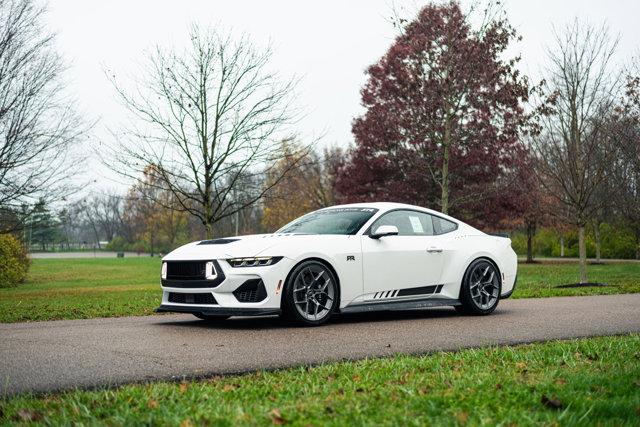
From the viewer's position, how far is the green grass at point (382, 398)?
4027mm

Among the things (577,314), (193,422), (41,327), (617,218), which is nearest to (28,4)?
(41,327)

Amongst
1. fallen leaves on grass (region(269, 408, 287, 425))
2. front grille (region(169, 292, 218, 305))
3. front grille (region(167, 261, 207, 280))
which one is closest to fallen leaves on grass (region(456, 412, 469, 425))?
fallen leaves on grass (region(269, 408, 287, 425))

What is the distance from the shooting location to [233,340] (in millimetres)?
7727

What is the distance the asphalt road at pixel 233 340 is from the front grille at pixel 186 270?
23.6 inches

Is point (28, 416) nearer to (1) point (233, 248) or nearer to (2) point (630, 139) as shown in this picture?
(1) point (233, 248)

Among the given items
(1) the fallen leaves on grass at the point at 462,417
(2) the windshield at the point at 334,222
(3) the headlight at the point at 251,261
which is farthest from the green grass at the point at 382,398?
(2) the windshield at the point at 334,222

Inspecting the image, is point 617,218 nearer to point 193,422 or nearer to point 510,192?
point 510,192

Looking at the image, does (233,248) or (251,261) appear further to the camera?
(233,248)

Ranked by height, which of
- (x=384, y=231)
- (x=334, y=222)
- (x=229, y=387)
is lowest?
(x=229, y=387)

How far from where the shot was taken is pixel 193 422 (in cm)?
394

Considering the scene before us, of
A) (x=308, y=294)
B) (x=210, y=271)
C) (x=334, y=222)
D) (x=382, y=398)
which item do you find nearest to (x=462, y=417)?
(x=382, y=398)

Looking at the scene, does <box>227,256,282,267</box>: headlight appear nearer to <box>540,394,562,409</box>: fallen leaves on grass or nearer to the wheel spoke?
the wheel spoke

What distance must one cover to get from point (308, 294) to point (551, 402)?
4.64 metres

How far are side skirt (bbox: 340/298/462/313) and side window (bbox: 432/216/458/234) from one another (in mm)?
973
